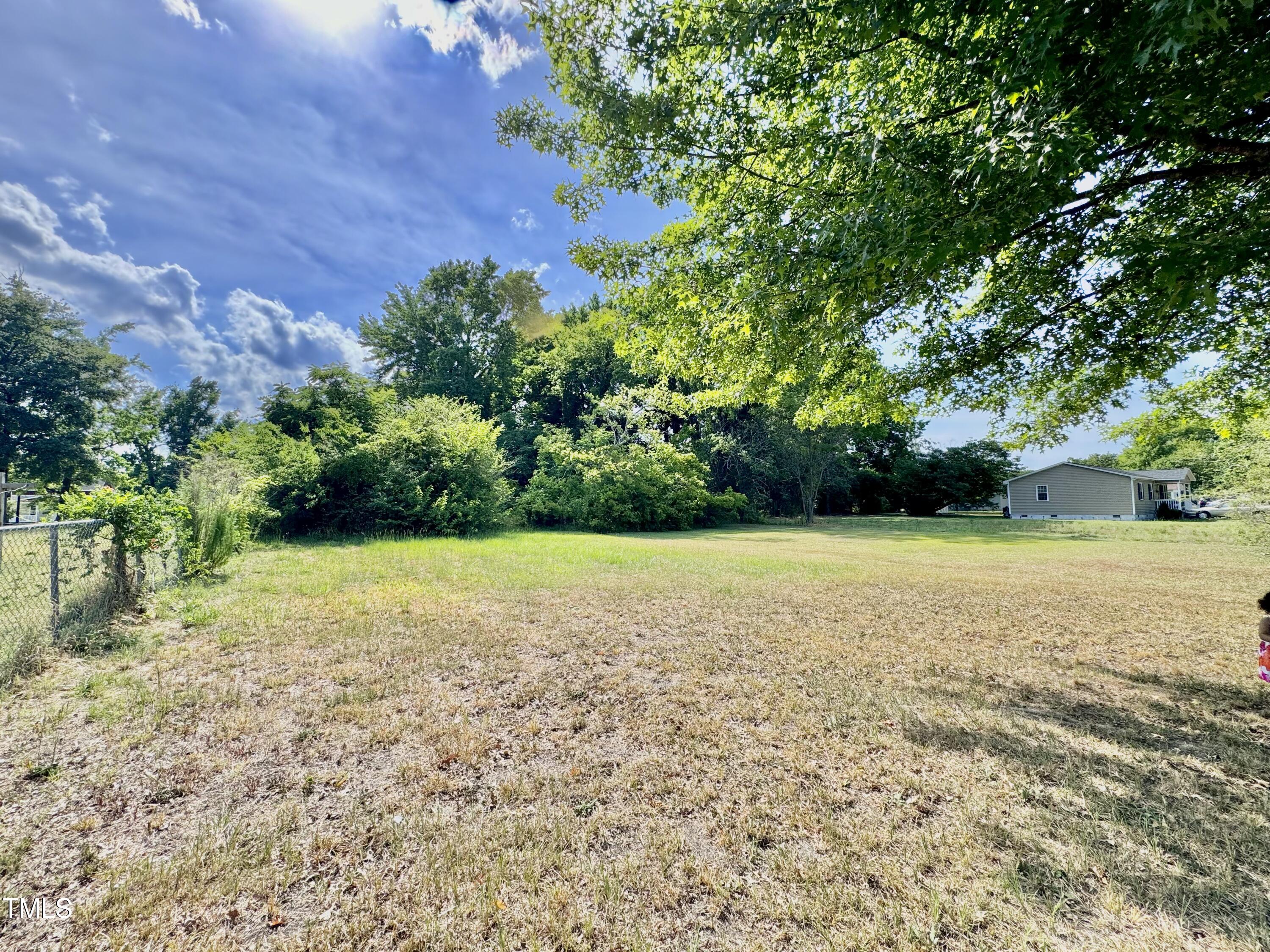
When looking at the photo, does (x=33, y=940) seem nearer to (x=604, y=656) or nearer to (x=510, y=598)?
(x=604, y=656)

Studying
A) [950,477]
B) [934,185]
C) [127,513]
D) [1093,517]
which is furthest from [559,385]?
[1093,517]

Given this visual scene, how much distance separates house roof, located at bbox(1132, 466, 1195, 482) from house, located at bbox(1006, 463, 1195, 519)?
0.09 ft

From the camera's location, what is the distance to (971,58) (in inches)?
133

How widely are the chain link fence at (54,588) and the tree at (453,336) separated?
2488 cm

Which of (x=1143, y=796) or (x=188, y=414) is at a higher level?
(x=188, y=414)

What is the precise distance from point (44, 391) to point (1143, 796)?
45.2 m

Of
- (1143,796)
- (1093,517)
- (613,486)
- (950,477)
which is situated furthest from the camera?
(950,477)

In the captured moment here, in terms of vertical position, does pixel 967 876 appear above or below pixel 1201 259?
below

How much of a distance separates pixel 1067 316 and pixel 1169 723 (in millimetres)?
3965

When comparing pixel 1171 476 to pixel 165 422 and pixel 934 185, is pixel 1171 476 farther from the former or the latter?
pixel 165 422

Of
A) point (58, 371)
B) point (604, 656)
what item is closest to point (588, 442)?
point (604, 656)

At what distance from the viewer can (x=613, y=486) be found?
20.8 meters

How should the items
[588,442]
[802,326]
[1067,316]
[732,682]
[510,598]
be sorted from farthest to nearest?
[588,442] → [510,598] → [1067,316] → [802,326] → [732,682]

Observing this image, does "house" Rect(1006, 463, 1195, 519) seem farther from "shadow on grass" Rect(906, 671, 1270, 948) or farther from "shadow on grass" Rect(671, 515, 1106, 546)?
"shadow on grass" Rect(906, 671, 1270, 948)
